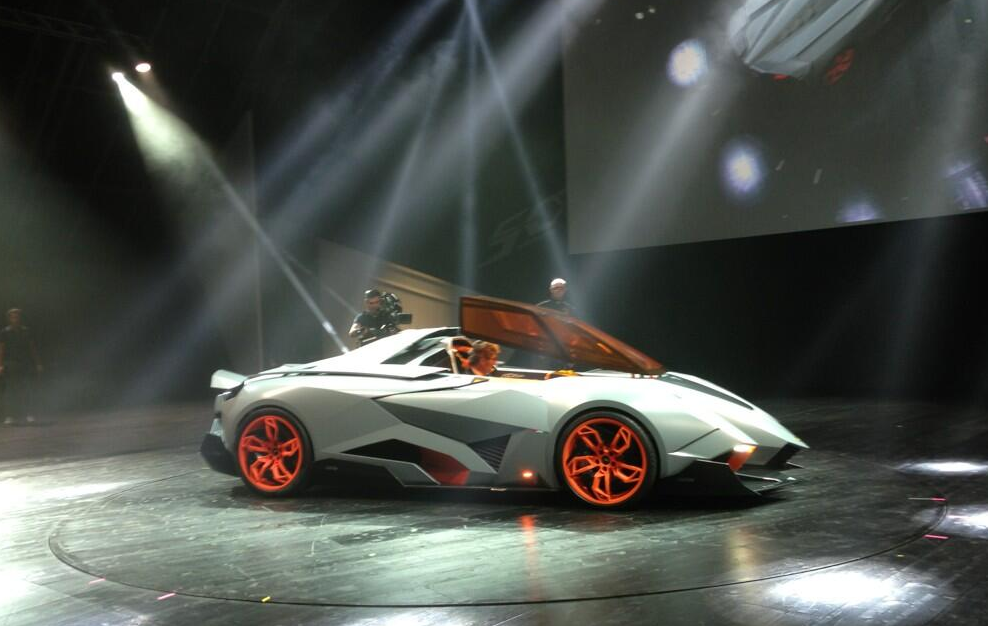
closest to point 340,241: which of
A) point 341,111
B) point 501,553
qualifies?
point 341,111

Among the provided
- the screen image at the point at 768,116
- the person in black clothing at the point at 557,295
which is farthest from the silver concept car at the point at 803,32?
the person in black clothing at the point at 557,295

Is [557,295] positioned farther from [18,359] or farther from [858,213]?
[18,359]

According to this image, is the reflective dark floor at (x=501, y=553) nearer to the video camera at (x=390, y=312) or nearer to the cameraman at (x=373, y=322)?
the cameraman at (x=373, y=322)

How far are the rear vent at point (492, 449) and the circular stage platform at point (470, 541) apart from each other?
0.78 ft

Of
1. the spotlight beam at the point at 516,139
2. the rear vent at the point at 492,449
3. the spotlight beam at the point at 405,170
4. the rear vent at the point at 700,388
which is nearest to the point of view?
the rear vent at the point at 492,449

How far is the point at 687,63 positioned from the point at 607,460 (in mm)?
6419

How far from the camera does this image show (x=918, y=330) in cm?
924

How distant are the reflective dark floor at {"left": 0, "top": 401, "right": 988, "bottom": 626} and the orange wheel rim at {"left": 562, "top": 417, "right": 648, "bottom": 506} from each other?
0.13 metres

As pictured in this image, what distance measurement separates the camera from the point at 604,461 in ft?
14.1

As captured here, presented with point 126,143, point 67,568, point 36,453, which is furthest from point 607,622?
point 126,143

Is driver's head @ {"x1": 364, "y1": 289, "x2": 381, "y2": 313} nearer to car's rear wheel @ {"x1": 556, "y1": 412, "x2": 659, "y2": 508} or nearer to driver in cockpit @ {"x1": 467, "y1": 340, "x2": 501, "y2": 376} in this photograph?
driver in cockpit @ {"x1": 467, "y1": 340, "x2": 501, "y2": 376}

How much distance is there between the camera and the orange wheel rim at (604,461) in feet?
13.9

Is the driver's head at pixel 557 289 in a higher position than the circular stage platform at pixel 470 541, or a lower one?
higher

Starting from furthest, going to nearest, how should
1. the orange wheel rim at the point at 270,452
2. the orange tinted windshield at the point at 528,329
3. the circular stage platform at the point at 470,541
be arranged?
the orange wheel rim at the point at 270,452 → the orange tinted windshield at the point at 528,329 → the circular stage platform at the point at 470,541
